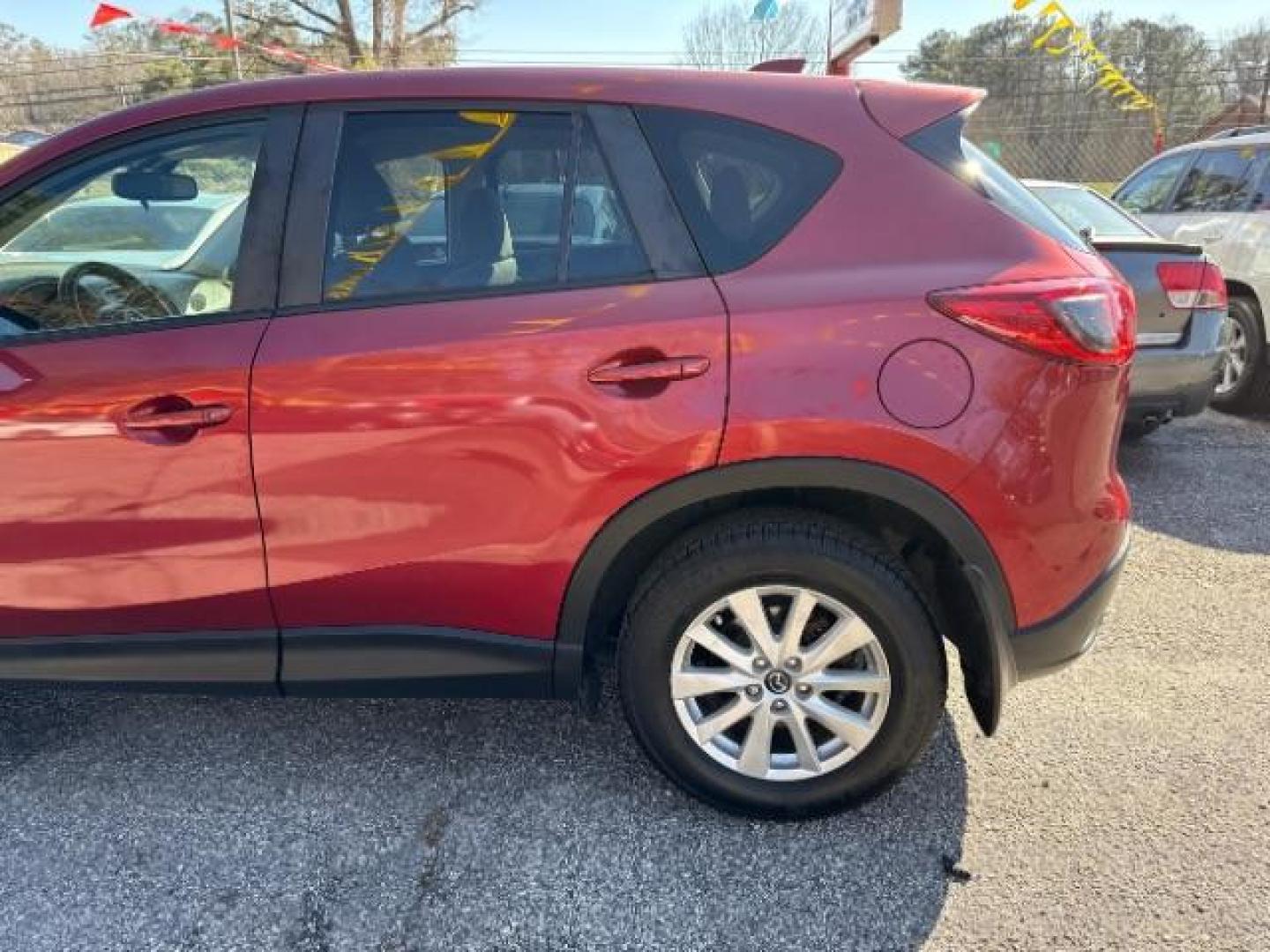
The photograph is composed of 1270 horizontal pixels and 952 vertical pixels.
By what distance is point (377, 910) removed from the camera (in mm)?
2029

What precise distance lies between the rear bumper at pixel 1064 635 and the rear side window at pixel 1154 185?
5.53 metres

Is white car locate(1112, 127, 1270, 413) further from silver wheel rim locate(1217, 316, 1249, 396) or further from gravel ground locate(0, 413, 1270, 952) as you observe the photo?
gravel ground locate(0, 413, 1270, 952)

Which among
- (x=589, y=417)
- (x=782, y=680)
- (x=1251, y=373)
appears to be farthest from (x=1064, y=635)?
(x=1251, y=373)

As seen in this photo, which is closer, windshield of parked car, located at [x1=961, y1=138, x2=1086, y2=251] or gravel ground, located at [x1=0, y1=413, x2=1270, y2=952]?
gravel ground, located at [x1=0, y1=413, x2=1270, y2=952]

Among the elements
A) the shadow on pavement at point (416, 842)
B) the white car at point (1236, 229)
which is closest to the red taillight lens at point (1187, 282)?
the white car at point (1236, 229)

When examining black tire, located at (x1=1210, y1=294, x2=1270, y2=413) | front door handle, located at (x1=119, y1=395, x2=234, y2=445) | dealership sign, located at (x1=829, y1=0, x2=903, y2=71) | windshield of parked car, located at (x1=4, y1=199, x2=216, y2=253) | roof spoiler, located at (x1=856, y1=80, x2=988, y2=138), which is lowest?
black tire, located at (x1=1210, y1=294, x2=1270, y2=413)

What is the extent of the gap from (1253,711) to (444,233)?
2.66m

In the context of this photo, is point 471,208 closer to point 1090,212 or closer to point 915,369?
point 915,369

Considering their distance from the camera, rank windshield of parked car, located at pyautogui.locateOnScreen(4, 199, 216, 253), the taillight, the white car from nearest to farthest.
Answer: the taillight
windshield of parked car, located at pyautogui.locateOnScreen(4, 199, 216, 253)
the white car

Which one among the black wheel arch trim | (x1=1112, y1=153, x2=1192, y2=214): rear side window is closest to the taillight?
the black wheel arch trim

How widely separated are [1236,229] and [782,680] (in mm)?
5311

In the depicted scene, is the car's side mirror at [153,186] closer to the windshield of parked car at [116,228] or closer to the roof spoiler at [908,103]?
the windshield of parked car at [116,228]

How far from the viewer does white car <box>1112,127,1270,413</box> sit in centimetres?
557

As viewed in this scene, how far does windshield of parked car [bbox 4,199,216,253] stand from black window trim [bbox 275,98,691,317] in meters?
0.40
